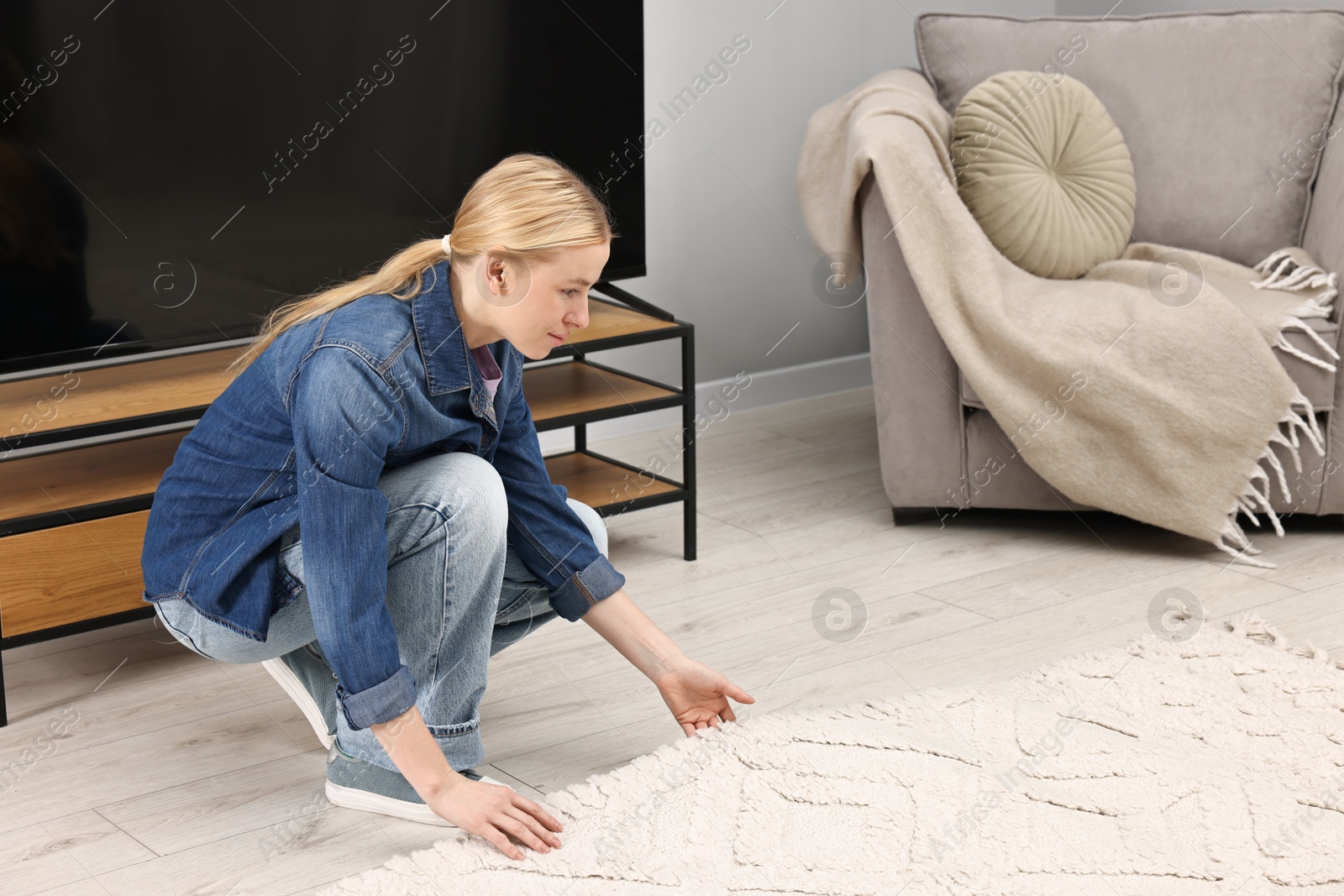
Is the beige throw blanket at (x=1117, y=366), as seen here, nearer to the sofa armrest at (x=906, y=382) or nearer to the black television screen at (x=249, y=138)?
the sofa armrest at (x=906, y=382)

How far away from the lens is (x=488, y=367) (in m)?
1.32

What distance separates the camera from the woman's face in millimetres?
1171

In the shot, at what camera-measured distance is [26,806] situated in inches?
54.9

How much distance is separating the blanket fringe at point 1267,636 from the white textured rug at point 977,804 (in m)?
0.06

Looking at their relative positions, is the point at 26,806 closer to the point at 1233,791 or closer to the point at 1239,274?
the point at 1233,791

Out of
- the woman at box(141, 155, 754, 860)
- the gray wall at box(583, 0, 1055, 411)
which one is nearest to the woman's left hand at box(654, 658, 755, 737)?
the woman at box(141, 155, 754, 860)

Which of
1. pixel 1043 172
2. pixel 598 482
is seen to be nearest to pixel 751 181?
pixel 1043 172

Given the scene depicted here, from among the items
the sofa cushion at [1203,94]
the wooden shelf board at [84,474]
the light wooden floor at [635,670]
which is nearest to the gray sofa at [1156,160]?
the sofa cushion at [1203,94]

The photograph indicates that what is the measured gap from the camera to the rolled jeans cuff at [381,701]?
3.68 ft

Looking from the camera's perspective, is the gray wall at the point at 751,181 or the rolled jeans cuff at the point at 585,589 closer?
the rolled jeans cuff at the point at 585,589

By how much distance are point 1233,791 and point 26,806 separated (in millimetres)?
1254

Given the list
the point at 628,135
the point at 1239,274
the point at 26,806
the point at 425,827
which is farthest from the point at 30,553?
the point at 1239,274

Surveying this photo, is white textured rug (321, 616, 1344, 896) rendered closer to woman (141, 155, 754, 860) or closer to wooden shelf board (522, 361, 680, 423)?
woman (141, 155, 754, 860)

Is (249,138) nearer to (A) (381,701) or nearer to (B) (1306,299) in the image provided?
(A) (381,701)
